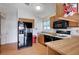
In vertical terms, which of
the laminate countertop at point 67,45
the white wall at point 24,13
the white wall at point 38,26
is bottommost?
the laminate countertop at point 67,45

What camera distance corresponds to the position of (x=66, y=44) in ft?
4.91

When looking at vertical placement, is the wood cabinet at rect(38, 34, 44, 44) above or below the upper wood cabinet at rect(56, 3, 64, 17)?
below

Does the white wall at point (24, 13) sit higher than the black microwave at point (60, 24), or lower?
higher

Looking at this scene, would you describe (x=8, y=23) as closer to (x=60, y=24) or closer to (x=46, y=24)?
(x=46, y=24)

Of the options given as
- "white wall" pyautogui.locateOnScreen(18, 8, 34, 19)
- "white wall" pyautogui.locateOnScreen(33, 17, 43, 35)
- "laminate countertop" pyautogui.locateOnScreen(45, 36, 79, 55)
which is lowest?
"laminate countertop" pyautogui.locateOnScreen(45, 36, 79, 55)

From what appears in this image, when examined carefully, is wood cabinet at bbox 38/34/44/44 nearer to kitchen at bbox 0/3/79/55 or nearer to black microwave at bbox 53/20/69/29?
kitchen at bbox 0/3/79/55

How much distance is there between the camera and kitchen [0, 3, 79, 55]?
149 centimetres

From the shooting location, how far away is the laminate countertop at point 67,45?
1.48 metres

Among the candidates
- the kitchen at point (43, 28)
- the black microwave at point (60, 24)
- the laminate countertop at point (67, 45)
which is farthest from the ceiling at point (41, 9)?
the laminate countertop at point (67, 45)

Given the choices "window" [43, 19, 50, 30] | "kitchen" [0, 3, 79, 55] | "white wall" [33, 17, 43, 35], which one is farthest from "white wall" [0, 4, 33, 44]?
"window" [43, 19, 50, 30]

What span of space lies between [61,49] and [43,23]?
1.49 feet

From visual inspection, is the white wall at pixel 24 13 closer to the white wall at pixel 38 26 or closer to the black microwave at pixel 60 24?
the white wall at pixel 38 26

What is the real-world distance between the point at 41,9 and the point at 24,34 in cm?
44
